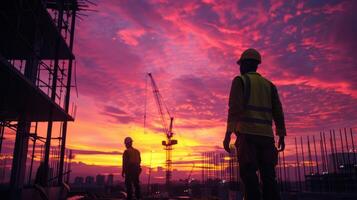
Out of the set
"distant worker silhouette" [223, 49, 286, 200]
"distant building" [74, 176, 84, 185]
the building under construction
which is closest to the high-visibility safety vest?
"distant worker silhouette" [223, 49, 286, 200]

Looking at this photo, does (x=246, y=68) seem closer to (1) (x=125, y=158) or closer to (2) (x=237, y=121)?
(2) (x=237, y=121)

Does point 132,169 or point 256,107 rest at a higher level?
point 256,107

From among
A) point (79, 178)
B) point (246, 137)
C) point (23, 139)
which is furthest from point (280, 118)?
point (79, 178)

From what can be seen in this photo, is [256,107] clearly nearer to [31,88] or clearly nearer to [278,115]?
[278,115]

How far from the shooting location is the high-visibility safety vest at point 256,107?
4277 mm

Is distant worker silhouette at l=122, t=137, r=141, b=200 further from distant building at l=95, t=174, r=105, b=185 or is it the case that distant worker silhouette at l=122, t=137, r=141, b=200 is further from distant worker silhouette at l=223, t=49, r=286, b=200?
distant building at l=95, t=174, r=105, b=185

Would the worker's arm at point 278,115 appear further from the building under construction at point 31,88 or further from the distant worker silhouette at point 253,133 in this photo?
the building under construction at point 31,88

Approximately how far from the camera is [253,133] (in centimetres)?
425

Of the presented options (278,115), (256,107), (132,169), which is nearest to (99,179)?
(132,169)

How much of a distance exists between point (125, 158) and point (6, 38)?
20.7 feet

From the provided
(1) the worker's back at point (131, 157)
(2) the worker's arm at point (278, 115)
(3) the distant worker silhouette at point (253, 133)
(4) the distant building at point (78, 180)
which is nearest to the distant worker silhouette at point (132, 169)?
(1) the worker's back at point (131, 157)

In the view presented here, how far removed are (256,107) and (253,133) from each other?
0.38 m

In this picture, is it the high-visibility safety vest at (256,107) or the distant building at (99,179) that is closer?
the high-visibility safety vest at (256,107)

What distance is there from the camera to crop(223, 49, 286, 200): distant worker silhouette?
410 centimetres
